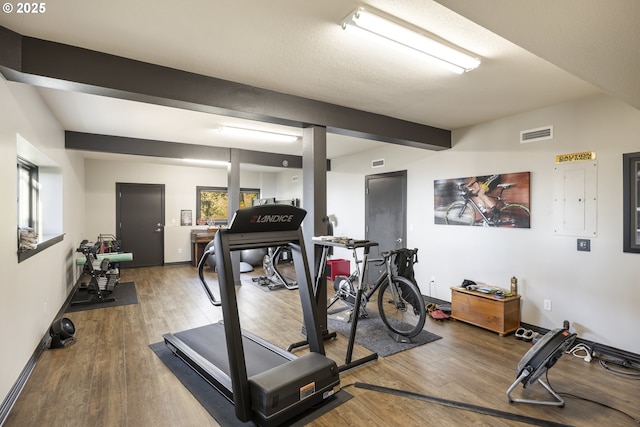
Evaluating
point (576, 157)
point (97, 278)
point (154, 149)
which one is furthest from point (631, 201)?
point (97, 278)

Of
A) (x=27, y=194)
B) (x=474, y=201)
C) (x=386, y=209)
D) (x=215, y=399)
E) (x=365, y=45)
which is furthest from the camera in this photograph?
(x=386, y=209)

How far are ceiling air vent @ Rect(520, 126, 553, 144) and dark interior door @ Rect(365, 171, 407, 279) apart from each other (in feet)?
6.16

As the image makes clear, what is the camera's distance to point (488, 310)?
3.81 meters

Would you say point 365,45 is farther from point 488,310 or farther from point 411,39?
point 488,310

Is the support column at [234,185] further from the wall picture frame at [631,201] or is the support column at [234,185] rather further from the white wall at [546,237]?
the wall picture frame at [631,201]

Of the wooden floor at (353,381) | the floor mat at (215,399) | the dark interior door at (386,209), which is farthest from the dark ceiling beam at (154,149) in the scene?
the floor mat at (215,399)

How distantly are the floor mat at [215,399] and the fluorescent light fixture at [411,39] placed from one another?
257cm

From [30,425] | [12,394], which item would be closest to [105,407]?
[30,425]

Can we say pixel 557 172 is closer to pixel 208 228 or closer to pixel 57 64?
pixel 57 64

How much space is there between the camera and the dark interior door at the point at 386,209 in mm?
5492

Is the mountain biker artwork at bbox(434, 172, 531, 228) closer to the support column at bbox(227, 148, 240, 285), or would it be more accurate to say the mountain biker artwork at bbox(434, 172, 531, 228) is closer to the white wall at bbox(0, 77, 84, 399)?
the support column at bbox(227, 148, 240, 285)

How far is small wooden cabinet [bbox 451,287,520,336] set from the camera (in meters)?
3.68

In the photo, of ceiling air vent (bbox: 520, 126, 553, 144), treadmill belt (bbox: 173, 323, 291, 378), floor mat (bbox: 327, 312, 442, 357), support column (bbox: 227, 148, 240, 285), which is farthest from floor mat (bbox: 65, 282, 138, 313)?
ceiling air vent (bbox: 520, 126, 553, 144)

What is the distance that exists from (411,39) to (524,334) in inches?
130
